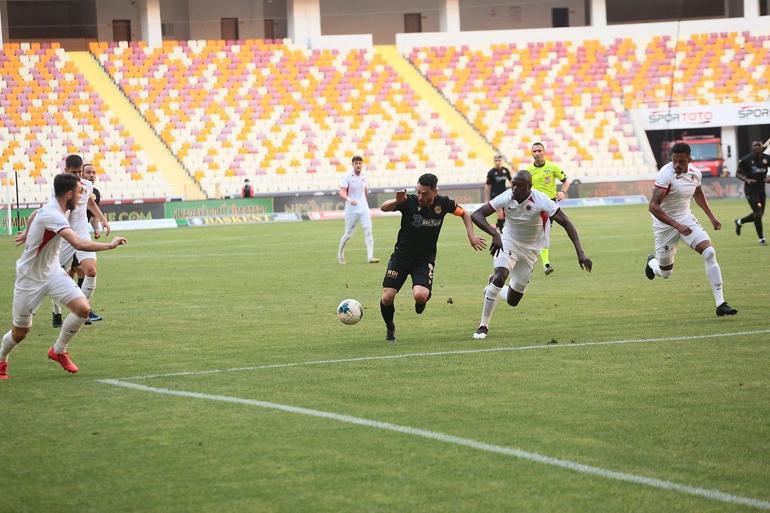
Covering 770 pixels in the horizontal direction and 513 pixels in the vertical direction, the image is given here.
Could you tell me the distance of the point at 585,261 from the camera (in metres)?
12.6

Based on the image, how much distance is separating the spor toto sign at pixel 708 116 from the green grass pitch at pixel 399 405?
3889cm

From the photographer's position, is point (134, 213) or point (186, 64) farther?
point (186, 64)

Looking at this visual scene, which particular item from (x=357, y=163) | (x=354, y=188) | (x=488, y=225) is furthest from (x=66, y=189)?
(x=354, y=188)

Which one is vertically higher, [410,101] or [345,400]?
[410,101]

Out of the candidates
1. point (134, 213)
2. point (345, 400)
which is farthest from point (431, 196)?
point (134, 213)

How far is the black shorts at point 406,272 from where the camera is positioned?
13.2 m

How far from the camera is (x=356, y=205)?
83.6 feet

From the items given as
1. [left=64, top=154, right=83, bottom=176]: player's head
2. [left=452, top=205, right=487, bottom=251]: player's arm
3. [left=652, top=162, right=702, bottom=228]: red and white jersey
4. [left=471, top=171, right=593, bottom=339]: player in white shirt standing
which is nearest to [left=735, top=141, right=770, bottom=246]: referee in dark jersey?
[left=652, top=162, right=702, bottom=228]: red and white jersey

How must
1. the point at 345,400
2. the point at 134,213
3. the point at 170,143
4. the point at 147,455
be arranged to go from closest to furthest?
the point at 147,455 < the point at 345,400 < the point at 134,213 < the point at 170,143

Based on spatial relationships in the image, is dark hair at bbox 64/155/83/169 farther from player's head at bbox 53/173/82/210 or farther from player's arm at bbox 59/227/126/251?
player's arm at bbox 59/227/126/251

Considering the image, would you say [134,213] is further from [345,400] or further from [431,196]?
[345,400]

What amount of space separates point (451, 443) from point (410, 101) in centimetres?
4927

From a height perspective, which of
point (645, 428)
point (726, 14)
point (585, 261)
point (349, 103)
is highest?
point (726, 14)

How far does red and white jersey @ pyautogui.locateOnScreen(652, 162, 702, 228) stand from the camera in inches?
586
